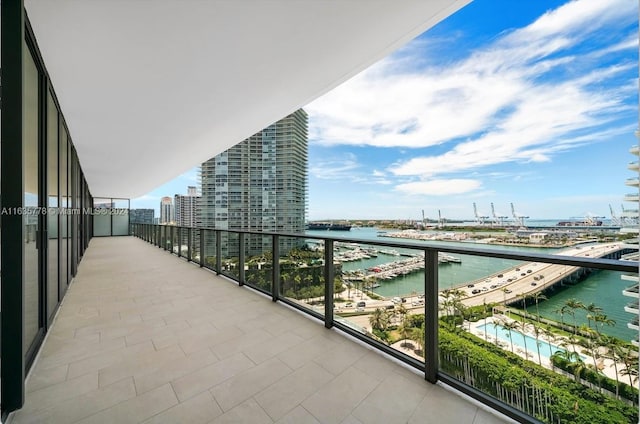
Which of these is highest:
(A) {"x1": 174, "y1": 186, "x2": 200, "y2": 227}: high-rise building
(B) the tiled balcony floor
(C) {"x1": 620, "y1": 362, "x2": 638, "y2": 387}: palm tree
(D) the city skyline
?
(D) the city skyline

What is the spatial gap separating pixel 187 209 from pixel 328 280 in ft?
49.4

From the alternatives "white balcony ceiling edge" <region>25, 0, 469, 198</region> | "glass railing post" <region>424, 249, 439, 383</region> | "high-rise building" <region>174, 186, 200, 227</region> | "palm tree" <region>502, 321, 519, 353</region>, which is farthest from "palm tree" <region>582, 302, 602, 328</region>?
"high-rise building" <region>174, 186, 200, 227</region>

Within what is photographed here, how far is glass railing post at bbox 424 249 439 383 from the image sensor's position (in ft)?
6.18

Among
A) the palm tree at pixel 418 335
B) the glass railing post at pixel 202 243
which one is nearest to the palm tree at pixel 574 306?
the palm tree at pixel 418 335

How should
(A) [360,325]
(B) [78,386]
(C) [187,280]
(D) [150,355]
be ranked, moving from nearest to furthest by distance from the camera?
(B) [78,386], (D) [150,355], (A) [360,325], (C) [187,280]

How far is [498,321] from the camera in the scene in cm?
167

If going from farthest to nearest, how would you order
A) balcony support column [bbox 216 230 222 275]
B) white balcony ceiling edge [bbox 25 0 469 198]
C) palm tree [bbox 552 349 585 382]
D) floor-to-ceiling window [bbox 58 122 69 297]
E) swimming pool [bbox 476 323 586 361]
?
balcony support column [bbox 216 230 222 275] < floor-to-ceiling window [bbox 58 122 69 297] < white balcony ceiling edge [bbox 25 0 469 198] < swimming pool [bbox 476 323 586 361] < palm tree [bbox 552 349 585 382]

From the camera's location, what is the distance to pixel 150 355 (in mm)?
2264

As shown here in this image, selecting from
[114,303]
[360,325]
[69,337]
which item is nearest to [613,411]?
[360,325]

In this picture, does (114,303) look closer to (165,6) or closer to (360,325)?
(360,325)

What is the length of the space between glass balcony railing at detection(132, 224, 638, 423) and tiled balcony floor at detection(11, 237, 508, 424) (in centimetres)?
20

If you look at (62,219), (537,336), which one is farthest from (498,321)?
(62,219)

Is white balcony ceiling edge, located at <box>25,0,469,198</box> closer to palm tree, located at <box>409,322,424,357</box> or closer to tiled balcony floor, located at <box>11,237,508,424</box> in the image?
palm tree, located at <box>409,322,424,357</box>

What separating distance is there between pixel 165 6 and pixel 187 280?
4.65 m
